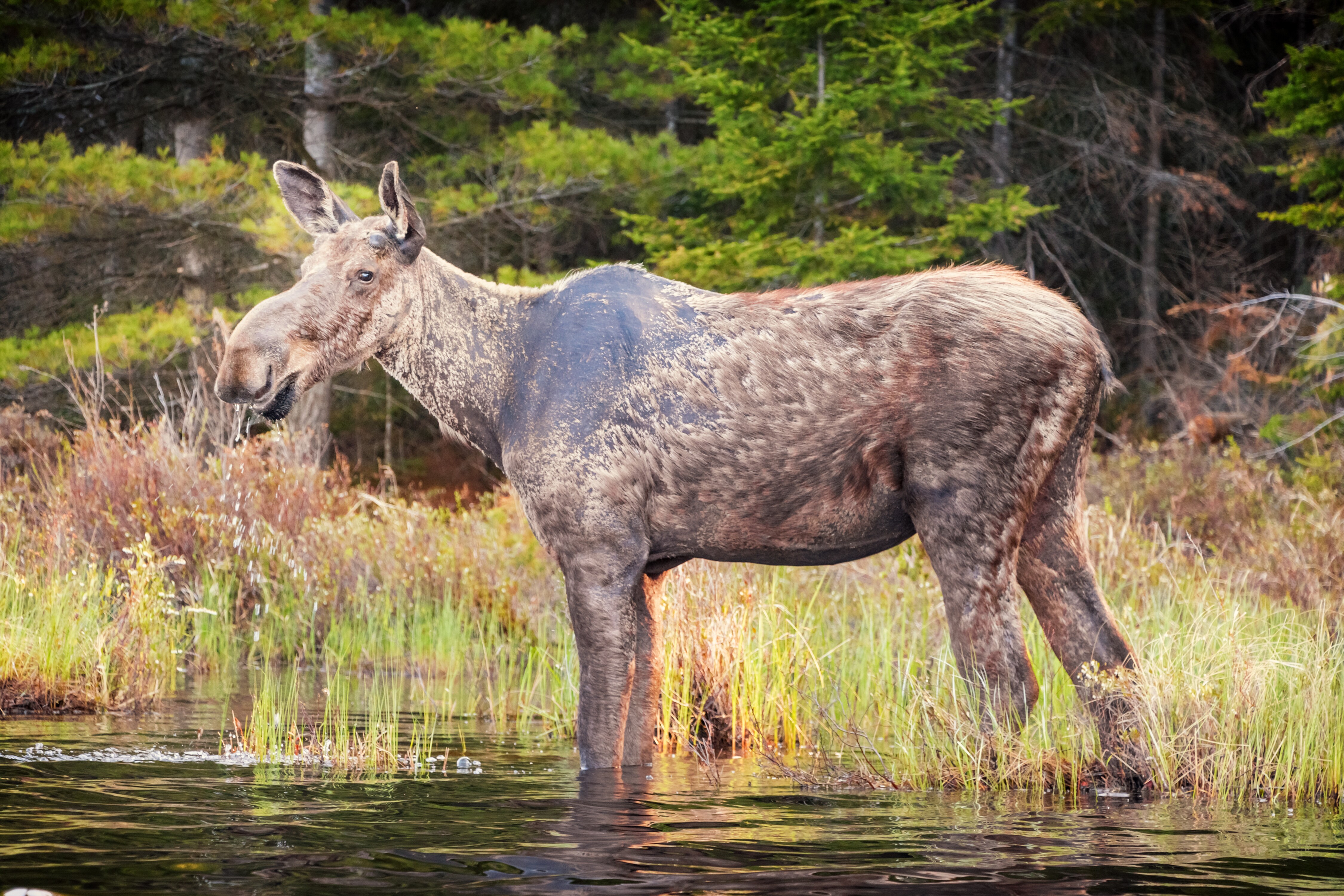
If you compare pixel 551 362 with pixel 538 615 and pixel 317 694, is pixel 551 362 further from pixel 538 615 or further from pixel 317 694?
pixel 538 615

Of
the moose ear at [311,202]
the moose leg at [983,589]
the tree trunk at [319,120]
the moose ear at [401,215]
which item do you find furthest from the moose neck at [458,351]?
the tree trunk at [319,120]

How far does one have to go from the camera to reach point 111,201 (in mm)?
16438

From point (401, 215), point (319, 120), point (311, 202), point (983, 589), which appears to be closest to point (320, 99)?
point (319, 120)

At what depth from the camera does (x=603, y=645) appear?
5461 mm

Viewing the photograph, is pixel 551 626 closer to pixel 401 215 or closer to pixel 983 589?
pixel 401 215

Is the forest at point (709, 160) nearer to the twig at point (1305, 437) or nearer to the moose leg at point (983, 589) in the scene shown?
the twig at point (1305, 437)

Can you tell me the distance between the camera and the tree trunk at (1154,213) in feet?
70.5

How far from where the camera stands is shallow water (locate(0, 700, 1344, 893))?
3555mm

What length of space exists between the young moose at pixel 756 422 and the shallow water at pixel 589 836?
59 centimetres

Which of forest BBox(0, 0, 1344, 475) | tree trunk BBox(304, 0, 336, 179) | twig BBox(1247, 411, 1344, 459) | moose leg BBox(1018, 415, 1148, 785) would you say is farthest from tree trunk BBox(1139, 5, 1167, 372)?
moose leg BBox(1018, 415, 1148, 785)

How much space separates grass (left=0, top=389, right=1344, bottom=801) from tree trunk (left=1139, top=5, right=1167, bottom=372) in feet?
28.0

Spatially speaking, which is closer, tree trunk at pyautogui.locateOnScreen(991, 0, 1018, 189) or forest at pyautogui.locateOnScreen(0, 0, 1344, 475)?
forest at pyautogui.locateOnScreen(0, 0, 1344, 475)

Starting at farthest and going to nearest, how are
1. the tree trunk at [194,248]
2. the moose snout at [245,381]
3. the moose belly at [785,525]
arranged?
the tree trunk at [194,248] → the moose belly at [785,525] → the moose snout at [245,381]

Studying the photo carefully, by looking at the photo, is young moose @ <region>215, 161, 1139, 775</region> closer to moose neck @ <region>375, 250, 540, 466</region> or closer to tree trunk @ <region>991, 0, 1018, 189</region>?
moose neck @ <region>375, 250, 540, 466</region>
